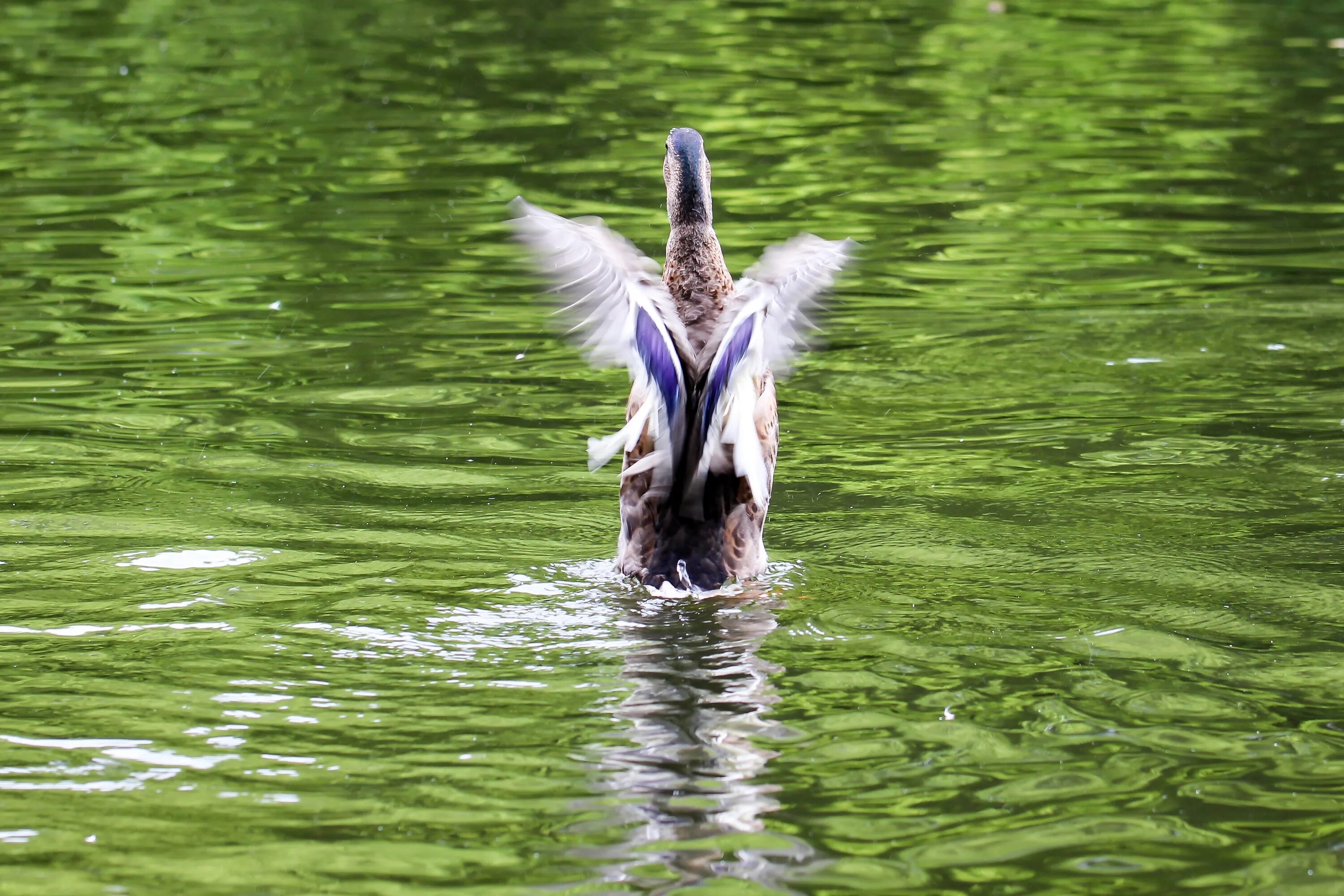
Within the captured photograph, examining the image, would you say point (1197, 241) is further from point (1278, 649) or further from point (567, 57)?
point (567, 57)

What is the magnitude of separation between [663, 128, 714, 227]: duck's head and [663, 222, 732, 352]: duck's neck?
1.5 inches

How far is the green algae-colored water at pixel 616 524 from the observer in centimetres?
459

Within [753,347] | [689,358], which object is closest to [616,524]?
[689,358]

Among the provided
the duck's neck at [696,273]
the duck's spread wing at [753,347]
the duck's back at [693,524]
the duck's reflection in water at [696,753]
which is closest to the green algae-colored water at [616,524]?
the duck's reflection in water at [696,753]

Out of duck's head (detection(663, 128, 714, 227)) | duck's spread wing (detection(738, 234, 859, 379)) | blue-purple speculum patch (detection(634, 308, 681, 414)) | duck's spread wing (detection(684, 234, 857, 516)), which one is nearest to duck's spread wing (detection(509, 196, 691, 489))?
blue-purple speculum patch (detection(634, 308, 681, 414))

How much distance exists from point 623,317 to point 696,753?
165 cm

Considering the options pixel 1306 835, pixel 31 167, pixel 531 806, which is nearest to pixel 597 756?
pixel 531 806

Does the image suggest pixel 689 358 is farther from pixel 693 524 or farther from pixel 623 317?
pixel 693 524

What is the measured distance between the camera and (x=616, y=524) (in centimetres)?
754

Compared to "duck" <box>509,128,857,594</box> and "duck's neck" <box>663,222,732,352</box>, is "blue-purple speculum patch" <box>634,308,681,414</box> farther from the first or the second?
"duck's neck" <box>663,222,732,352</box>

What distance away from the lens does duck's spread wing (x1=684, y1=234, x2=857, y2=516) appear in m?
5.85

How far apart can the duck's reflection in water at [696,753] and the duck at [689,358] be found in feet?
0.95

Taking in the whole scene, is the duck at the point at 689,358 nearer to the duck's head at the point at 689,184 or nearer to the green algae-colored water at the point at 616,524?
the duck's head at the point at 689,184

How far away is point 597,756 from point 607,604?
1460mm
